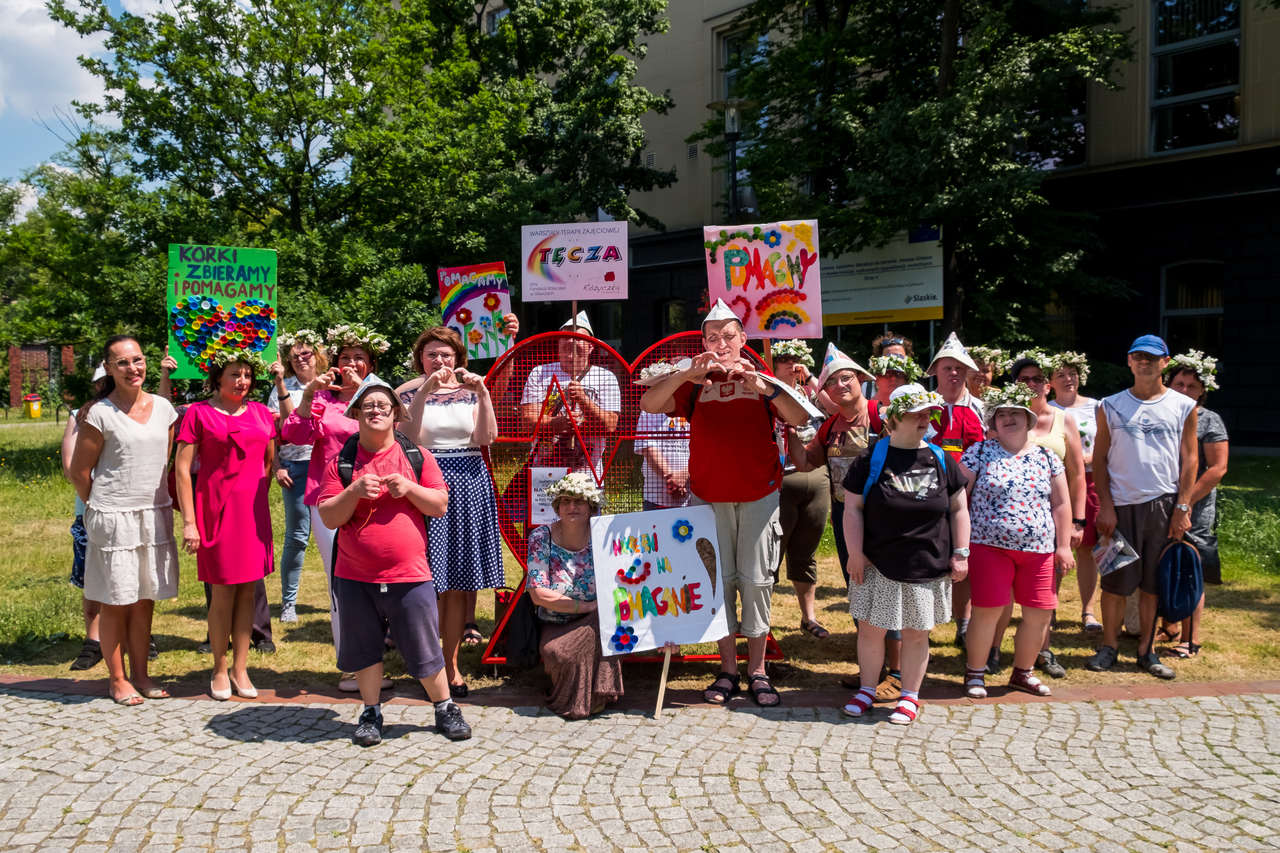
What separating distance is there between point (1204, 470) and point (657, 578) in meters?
3.64

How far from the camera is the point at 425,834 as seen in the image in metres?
3.43

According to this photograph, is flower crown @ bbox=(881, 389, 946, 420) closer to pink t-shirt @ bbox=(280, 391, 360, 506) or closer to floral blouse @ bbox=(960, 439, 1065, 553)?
floral blouse @ bbox=(960, 439, 1065, 553)

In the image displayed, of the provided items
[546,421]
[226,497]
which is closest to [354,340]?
[226,497]

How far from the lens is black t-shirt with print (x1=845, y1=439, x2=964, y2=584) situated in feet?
15.0

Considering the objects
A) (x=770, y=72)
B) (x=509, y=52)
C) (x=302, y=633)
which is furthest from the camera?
(x=509, y=52)

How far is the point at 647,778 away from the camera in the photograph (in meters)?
3.94

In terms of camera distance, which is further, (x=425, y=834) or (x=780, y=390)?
(x=780, y=390)

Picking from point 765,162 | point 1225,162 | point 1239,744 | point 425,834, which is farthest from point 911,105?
point 425,834

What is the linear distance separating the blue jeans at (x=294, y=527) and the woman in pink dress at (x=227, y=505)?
4.39 feet

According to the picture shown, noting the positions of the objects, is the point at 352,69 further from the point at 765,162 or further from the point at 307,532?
the point at 307,532

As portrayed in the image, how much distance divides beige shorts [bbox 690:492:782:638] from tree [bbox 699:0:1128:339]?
10349 millimetres

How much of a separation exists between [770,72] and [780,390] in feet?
43.5

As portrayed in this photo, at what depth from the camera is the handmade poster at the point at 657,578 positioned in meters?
4.87

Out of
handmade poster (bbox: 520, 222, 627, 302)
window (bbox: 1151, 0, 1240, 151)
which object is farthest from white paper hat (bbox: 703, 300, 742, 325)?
window (bbox: 1151, 0, 1240, 151)
